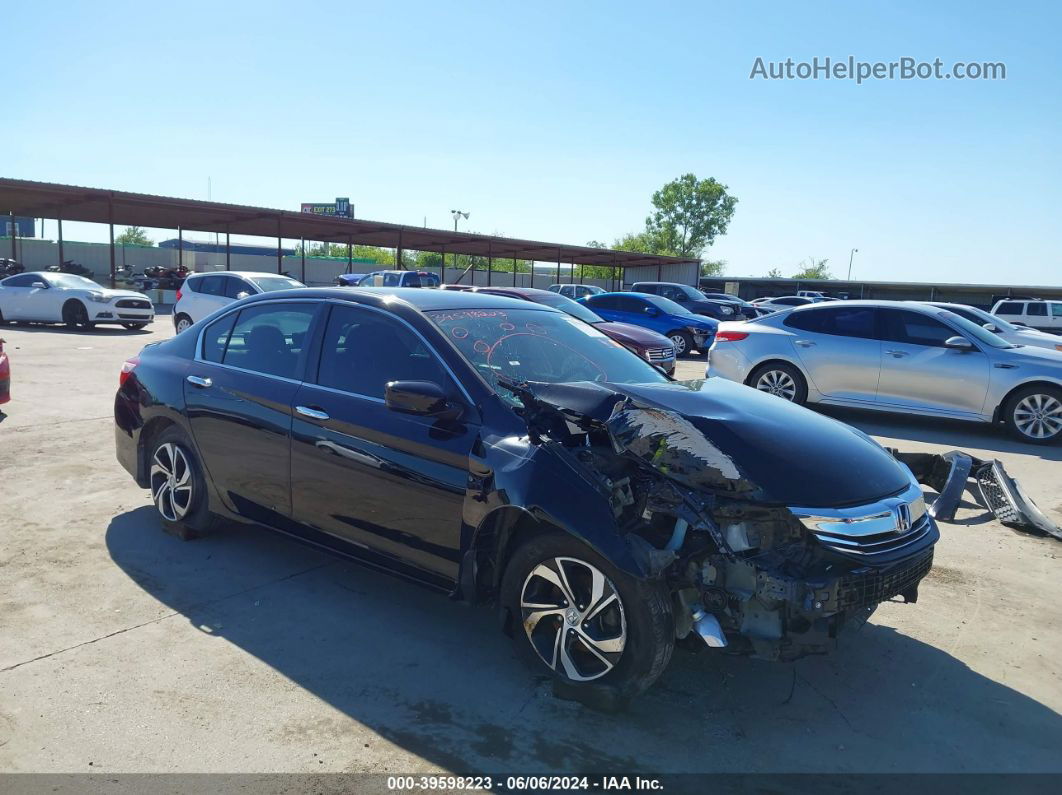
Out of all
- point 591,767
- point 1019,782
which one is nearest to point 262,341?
point 591,767

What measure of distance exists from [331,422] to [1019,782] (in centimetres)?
329

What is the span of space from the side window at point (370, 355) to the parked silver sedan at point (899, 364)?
295 inches

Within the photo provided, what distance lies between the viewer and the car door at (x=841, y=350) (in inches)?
383

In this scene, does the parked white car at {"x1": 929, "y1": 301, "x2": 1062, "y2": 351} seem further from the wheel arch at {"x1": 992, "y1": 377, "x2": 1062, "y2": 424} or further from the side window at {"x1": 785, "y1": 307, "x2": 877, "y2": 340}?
the wheel arch at {"x1": 992, "y1": 377, "x2": 1062, "y2": 424}

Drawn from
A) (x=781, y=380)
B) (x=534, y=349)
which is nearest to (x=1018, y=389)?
(x=781, y=380)

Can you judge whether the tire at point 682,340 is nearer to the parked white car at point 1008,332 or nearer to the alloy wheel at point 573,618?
the parked white car at point 1008,332

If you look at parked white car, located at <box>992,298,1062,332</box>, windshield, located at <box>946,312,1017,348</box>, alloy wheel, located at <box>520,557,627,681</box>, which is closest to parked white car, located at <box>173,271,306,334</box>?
windshield, located at <box>946,312,1017,348</box>

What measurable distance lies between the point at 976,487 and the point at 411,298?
515 centimetres

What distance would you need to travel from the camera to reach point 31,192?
25766 mm

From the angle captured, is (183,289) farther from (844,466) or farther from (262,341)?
(844,466)

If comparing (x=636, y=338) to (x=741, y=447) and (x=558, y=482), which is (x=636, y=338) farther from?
(x=558, y=482)

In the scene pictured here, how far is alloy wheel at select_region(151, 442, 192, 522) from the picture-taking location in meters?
4.83

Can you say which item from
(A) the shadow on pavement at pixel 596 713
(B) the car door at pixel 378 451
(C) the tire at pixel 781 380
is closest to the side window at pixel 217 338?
(B) the car door at pixel 378 451

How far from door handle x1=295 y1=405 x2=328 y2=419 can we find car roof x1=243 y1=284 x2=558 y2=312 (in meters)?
0.63
